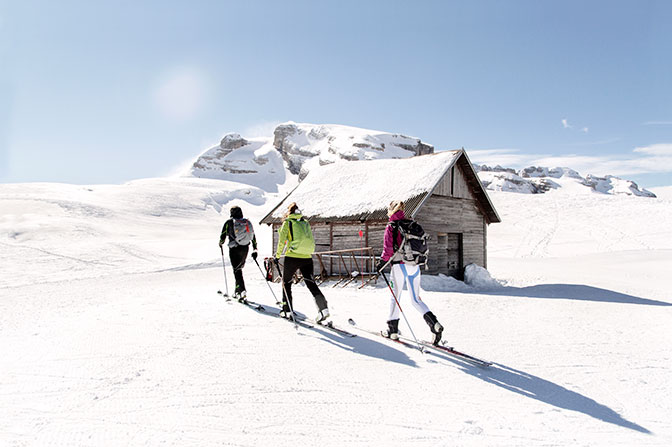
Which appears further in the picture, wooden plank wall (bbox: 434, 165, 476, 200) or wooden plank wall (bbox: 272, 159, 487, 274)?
wooden plank wall (bbox: 434, 165, 476, 200)

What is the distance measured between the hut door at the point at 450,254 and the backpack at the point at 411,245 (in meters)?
10.8

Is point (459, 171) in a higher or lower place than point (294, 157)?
lower

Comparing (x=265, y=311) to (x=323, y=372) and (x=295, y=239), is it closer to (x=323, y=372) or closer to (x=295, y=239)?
(x=295, y=239)

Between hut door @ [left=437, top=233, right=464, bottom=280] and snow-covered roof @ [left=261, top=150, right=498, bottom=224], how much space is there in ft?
8.57

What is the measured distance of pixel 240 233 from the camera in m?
8.99

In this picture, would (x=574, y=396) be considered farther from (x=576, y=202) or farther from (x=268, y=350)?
(x=576, y=202)

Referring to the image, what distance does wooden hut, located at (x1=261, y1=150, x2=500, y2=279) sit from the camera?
15445 mm

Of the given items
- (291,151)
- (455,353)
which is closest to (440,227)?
(455,353)

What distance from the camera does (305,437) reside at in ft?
11.6

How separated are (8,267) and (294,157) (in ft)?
463

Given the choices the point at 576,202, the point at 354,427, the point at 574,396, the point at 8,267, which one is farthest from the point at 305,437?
the point at 576,202

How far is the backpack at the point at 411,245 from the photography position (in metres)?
5.95

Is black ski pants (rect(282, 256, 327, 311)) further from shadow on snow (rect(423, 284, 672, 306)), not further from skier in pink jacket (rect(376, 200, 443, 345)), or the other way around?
shadow on snow (rect(423, 284, 672, 306))

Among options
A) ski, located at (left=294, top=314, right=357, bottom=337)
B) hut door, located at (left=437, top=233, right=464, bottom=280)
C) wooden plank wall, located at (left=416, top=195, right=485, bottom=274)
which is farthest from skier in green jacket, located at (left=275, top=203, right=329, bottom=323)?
hut door, located at (left=437, top=233, right=464, bottom=280)
